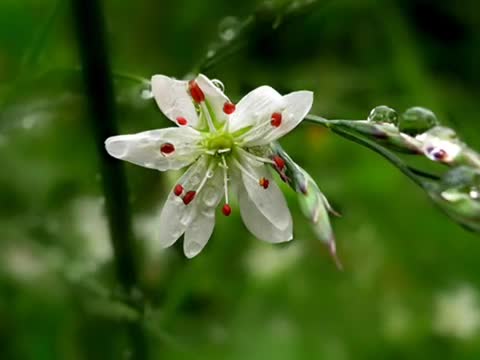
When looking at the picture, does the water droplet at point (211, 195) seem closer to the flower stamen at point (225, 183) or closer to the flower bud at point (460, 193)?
the flower stamen at point (225, 183)

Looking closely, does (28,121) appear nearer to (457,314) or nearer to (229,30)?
(229,30)

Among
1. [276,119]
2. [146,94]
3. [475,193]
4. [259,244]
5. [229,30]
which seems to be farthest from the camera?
[259,244]

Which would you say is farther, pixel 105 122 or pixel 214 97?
pixel 105 122

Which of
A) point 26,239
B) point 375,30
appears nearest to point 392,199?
point 375,30

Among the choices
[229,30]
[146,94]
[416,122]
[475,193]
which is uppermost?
[229,30]

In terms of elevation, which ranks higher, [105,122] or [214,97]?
[105,122]

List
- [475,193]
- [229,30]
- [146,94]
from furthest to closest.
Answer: [229,30]
[146,94]
[475,193]

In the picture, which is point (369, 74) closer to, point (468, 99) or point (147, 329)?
point (468, 99)

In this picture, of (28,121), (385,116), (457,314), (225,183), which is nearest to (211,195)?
(225,183)
